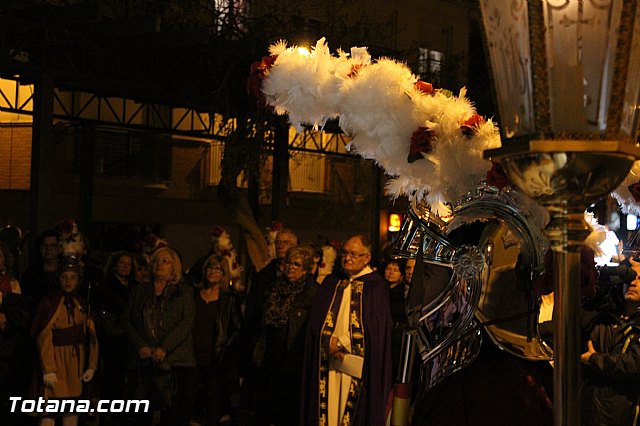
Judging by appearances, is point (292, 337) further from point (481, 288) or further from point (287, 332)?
point (481, 288)

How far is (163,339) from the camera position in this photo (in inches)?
327

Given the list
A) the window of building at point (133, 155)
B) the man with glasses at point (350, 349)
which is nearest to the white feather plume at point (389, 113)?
the man with glasses at point (350, 349)

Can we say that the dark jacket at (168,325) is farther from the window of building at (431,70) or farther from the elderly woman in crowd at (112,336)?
the window of building at (431,70)

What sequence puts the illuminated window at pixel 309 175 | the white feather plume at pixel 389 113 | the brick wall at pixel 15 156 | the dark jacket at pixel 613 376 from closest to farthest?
the white feather plume at pixel 389 113
the dark jacket at pixel 613 376
the brick wall at pixel 15 156
the illuminated window at pixel 309 175

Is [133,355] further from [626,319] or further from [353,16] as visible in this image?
[353,16]

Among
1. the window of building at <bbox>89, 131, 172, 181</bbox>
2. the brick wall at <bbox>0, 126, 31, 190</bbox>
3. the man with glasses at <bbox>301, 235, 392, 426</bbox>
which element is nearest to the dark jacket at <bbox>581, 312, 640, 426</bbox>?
the man with glasses at <bbox>301, 235, 392, 426</bbox>

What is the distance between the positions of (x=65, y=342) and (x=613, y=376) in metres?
3.94

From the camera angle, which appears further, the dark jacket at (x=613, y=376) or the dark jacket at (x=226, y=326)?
the dark jacket at (x=226, y=326)

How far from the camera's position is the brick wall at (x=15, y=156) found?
21.1 meters

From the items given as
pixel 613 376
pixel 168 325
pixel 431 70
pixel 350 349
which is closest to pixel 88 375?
pixel 168 325

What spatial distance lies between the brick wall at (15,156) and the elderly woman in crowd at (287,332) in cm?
1335

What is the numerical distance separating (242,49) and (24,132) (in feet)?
31.0

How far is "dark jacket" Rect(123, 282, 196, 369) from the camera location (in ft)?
27.2

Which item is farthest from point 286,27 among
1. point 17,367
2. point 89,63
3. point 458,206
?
point 458,206
